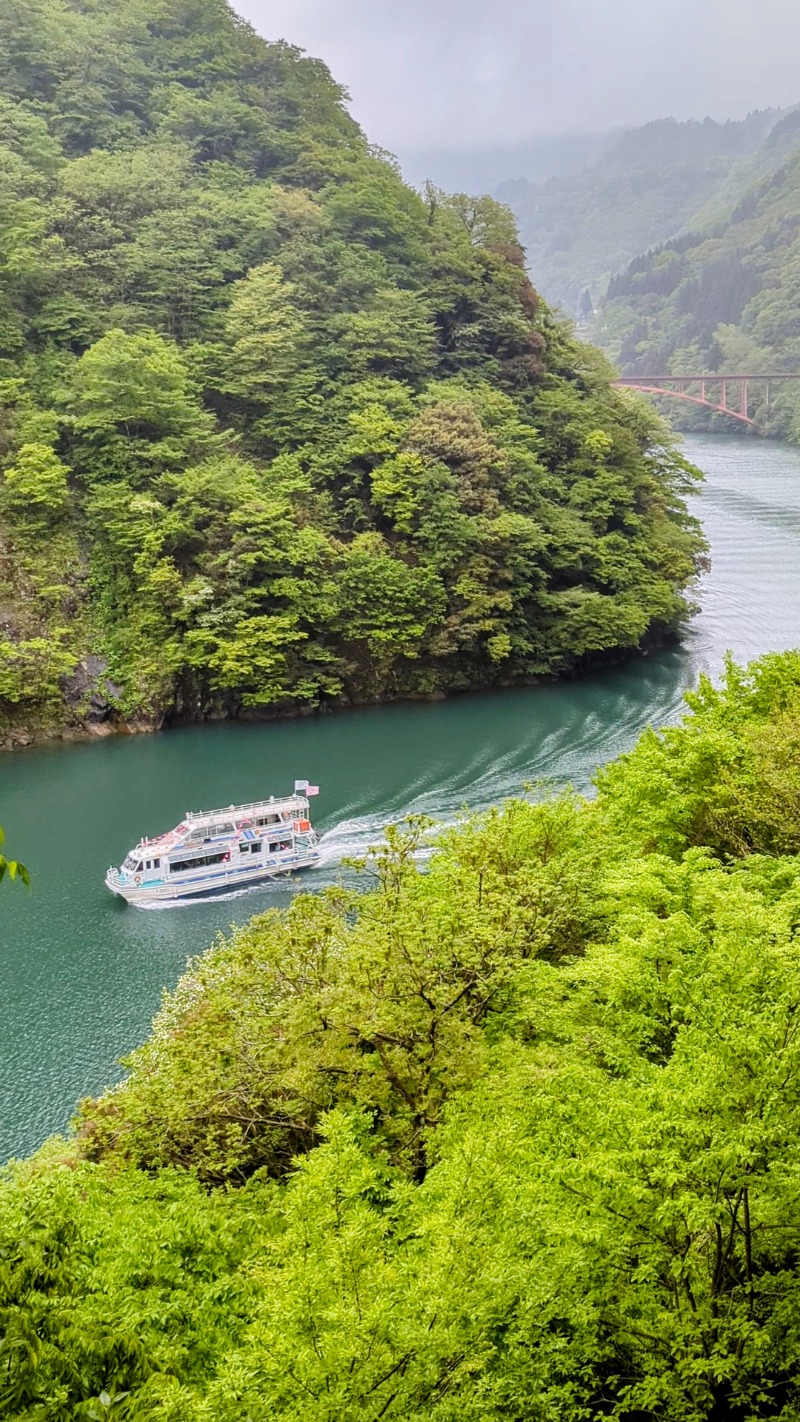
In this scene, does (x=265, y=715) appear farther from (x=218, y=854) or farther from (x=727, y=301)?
(x=727, y=301)

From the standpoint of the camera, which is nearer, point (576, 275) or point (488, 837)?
point (488, 837)

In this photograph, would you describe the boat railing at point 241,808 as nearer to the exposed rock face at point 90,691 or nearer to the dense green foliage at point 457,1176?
the exposed rock face at point 90,691

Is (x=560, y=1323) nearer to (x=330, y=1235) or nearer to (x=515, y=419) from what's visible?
(x=330, y=1235)

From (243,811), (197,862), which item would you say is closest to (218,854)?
(197,862)

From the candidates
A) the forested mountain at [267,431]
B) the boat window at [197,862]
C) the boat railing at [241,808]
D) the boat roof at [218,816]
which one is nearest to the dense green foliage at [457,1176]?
the boat window at [197,862]

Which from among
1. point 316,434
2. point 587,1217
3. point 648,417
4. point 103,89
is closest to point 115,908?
point 587,1217

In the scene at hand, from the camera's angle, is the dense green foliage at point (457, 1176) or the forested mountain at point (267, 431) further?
the forested mountain at point (267, 431)

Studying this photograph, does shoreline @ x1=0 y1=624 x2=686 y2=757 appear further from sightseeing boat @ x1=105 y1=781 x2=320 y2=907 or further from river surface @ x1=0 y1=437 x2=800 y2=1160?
sightseeing boat @ x1=105 y1=781 x2=320 y2=907
